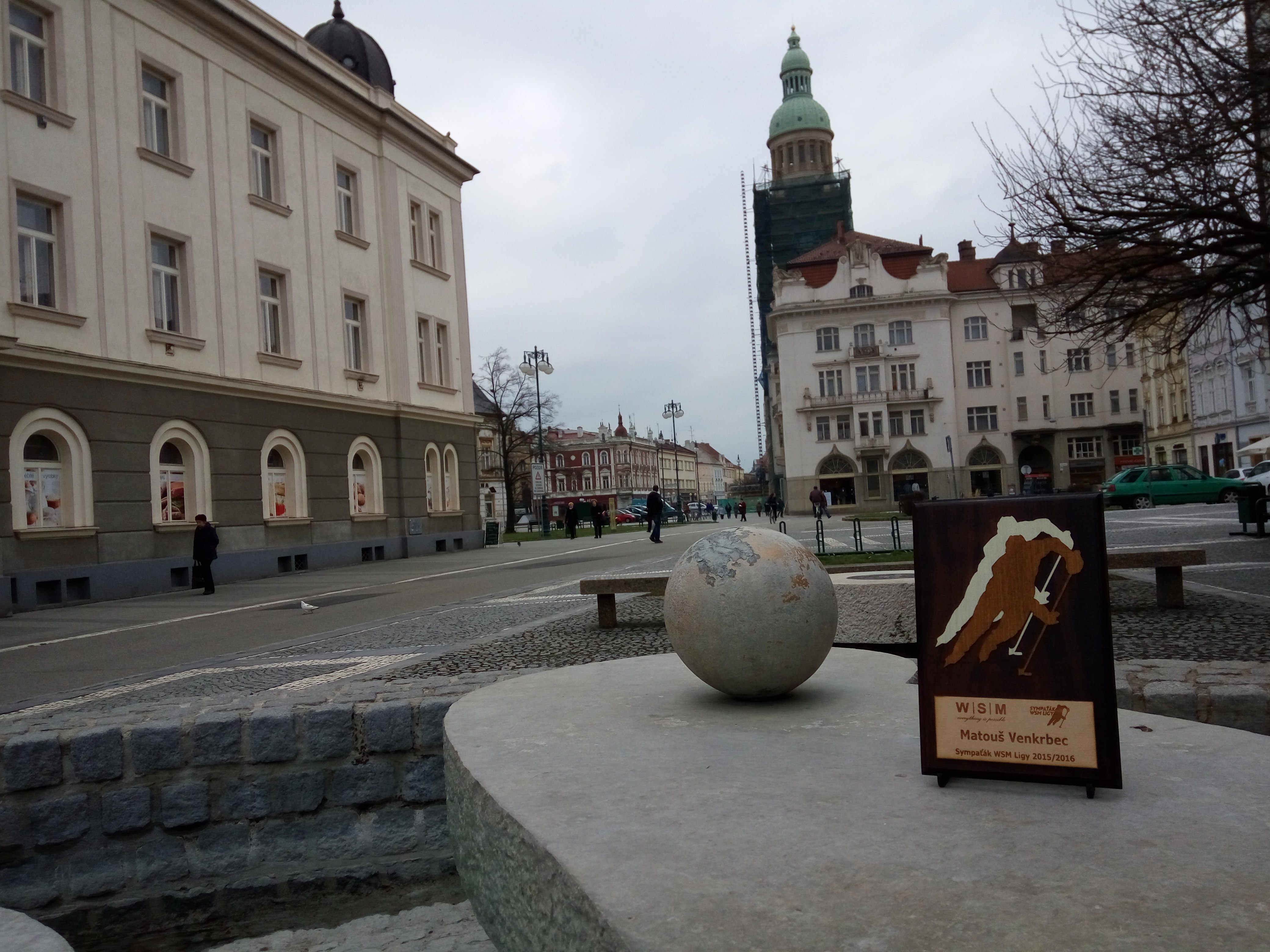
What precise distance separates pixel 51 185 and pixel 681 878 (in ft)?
65.8

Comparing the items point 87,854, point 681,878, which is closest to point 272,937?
point 87,854

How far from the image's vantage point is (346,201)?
94.9 feet

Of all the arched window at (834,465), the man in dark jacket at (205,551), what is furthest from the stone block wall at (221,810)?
the arched window at (834,465)

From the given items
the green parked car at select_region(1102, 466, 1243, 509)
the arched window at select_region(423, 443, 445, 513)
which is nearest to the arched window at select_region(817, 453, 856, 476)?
the green parked car at select_region(1102, 466, 1243, 509)

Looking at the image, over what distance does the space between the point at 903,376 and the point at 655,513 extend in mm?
42358

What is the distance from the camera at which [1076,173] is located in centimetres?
1273

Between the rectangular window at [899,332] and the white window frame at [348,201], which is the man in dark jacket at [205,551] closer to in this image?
the white window frame at [348,201]

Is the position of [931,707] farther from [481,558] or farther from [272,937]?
[481,558]

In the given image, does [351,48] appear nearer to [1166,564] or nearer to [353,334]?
[353,334]

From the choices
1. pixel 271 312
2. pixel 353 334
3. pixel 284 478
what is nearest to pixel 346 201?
pixel 353 334

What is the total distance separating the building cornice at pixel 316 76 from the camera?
22922 millimetres

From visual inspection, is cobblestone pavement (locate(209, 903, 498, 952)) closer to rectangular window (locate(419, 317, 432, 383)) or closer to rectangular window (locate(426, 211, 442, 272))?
rectangular window (locate(419, 317, 432, 383))

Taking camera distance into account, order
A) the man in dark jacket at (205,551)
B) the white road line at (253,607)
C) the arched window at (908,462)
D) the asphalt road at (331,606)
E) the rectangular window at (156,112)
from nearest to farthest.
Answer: the asphalt road at (331,606), the white road line at (253,607), the man in dark jacket at (205,551), the rectangular window at (156,112), the arched window at (908,462)

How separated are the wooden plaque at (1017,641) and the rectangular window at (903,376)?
229ft
